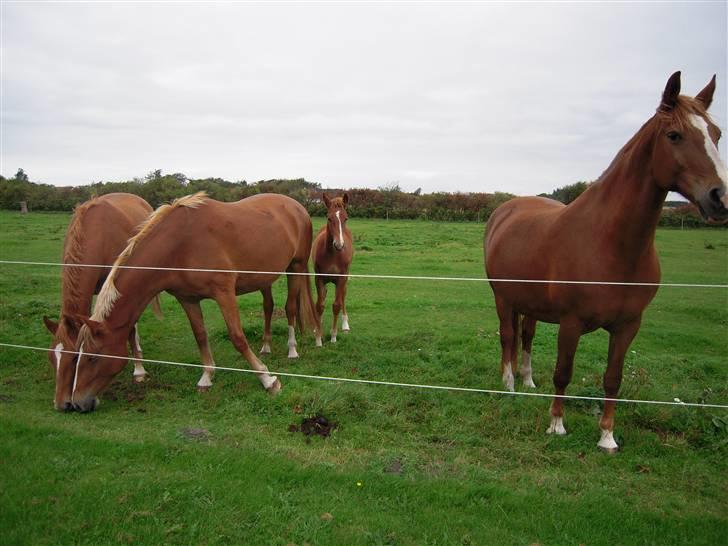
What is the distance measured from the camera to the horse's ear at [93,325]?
4664mm

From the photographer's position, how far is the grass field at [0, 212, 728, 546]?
120 inches

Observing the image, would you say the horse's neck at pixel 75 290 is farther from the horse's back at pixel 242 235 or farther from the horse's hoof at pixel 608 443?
the horse's hoof at pixel 608 443

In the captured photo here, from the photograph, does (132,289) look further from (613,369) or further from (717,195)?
(717,195)

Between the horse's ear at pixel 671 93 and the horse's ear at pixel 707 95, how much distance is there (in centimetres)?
24

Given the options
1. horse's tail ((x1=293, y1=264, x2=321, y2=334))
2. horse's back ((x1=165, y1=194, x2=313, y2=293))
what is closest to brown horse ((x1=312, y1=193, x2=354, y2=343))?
horse's tail ((x1=293, y1=264, x2=321, y2=334))

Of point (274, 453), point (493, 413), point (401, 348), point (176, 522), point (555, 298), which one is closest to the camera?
point (176, 522)

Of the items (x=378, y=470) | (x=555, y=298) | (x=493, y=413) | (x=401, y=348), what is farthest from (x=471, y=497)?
(x=401, y=348)

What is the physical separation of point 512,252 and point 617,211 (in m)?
1.33

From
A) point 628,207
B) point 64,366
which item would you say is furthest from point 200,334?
point 628,207

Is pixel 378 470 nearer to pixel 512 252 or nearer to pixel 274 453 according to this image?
pixel 274 453

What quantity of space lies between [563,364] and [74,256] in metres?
5.46

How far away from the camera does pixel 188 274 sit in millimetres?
5273

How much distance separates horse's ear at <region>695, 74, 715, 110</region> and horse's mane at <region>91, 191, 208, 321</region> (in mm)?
4875

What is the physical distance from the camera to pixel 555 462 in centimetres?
400
